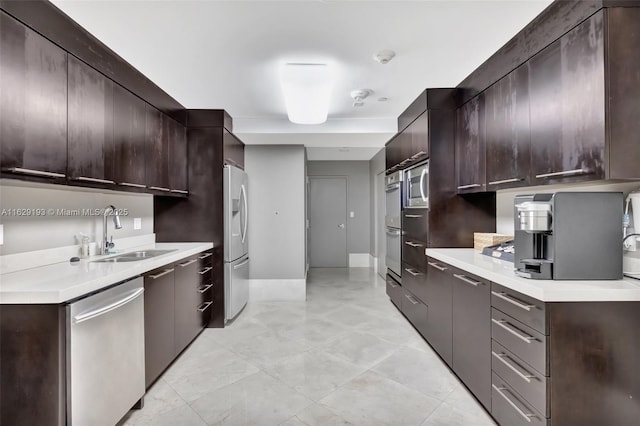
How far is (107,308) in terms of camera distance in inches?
67.5

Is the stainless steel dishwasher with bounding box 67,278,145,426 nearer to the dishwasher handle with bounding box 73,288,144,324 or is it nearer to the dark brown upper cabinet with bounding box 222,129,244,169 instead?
the dishwasher handle with bounding box 73,288,144,324

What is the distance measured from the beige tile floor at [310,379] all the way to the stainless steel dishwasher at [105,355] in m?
0.28

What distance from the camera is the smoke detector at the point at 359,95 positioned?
3199 millimetres

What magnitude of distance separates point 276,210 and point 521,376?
3719 mm

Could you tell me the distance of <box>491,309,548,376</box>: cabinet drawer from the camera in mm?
1474

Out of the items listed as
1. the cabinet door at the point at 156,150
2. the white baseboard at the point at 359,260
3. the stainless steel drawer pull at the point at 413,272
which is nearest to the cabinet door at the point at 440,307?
the stainless steel drawer pull at the point at 413,272

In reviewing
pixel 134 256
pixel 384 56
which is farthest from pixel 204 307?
pixel 384 56

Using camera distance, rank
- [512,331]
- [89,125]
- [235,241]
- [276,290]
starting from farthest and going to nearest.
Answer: [276,290] → [235,241] → [89,125] → [512,331]

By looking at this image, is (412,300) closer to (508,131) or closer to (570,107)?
(508,131)

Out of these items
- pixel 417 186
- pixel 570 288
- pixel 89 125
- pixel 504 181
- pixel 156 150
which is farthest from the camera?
pixel 417 186

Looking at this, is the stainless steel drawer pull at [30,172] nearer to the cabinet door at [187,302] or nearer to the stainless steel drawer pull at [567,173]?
the cabinet door at [187,302]

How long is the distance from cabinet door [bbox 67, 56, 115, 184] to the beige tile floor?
5.32 ft

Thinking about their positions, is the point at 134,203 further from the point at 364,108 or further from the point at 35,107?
the point at 364,108

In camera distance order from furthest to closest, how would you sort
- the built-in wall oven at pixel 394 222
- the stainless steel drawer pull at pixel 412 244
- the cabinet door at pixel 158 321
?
the built-in wall oven at pixel 394 222 → the stainless steel drawer pull at pixel 412 244 → the cabinet door at pixel 158 321
